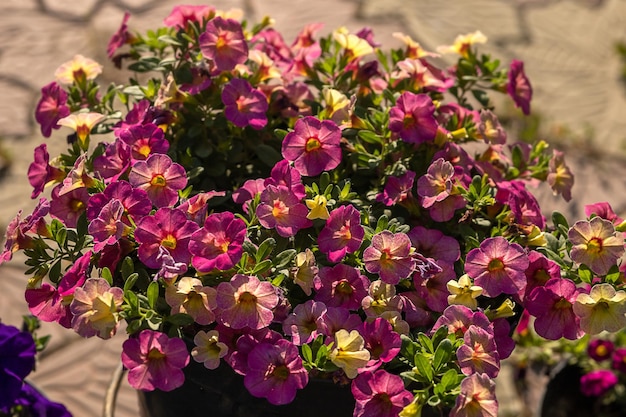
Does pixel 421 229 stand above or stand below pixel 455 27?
above

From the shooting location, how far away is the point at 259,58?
1.33 metres

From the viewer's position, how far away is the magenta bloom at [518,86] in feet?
4.52

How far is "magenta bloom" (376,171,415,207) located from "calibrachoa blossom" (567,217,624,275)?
0.23 metres

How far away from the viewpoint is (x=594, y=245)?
1.08m

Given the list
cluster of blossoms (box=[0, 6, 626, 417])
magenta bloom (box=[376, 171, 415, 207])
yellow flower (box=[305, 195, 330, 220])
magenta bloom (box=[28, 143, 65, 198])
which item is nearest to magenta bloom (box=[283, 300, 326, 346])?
cluster of blossoms (box=[0, 6, 626, 417])

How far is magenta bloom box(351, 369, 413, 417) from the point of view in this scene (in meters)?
1.00

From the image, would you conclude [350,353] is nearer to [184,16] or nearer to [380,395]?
[380,395]

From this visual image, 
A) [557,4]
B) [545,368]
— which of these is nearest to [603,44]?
[557,4]

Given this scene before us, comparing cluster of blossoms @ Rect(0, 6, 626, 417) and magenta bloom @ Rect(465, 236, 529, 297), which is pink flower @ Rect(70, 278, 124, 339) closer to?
cluster of blossoms @ Rect(0, 6, 626, 417)

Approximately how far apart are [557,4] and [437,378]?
2.64 metres

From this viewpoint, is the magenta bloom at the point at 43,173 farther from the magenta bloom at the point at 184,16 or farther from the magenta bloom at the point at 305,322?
the magenta bloom at the point at 305,322

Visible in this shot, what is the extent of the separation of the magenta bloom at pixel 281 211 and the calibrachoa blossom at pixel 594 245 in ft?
1.17

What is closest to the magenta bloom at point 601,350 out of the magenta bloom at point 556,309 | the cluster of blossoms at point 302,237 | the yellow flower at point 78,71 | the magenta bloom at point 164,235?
the cluster of blossoms at point 302,237

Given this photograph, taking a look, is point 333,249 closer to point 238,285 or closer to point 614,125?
point 238,285
